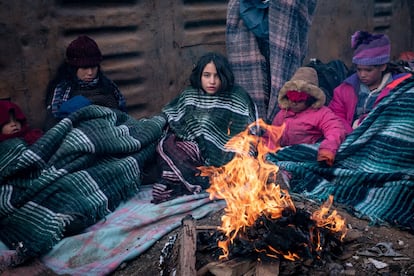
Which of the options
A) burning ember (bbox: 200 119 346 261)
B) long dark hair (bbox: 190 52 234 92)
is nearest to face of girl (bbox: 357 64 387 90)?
long dark hair (bbox: 190 52 234 92)

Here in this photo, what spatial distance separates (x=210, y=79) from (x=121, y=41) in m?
1.13

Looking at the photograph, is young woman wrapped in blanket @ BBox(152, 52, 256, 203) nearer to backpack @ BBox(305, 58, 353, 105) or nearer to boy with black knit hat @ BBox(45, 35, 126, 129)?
boy with black knit hat @ BBox(45, 35, 126, 129)

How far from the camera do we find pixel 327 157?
164 inches

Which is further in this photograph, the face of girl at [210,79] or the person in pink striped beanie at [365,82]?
the person in pink striped beanie at [365,82]

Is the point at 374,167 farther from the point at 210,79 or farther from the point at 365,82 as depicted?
the point at 210,79

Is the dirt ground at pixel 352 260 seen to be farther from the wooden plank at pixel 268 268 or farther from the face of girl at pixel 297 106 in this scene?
the face of girl at pixel 297 106

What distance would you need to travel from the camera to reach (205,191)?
421cm

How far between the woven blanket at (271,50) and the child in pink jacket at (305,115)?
2.05ft

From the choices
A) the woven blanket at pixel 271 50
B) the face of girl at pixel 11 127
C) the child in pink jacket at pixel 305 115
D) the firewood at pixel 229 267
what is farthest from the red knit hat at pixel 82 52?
the firewood at pixel 229 267

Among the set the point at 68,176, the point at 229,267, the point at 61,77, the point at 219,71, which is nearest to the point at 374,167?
the point at 219,71

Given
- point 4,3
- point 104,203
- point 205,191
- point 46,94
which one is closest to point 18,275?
point 104,203

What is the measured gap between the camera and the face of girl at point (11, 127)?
3.99m

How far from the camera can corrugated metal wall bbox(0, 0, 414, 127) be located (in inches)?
171

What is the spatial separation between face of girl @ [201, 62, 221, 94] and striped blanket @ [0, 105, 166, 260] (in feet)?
2.68
